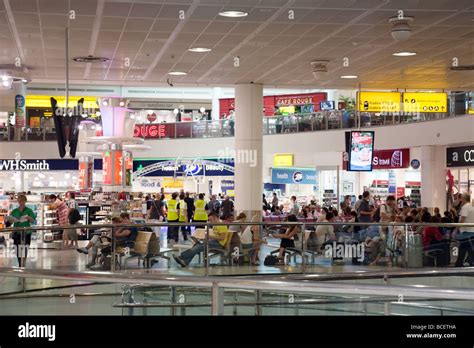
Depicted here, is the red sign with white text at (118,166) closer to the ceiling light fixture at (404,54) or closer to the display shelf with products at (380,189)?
the ceiling light fixture at (404,54)

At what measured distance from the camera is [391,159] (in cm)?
3136

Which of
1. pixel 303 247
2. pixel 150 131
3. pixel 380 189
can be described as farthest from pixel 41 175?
pixel 303 247

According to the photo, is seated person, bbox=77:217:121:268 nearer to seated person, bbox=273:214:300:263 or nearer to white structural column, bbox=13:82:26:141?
seated person, bbox=273:214:300:263

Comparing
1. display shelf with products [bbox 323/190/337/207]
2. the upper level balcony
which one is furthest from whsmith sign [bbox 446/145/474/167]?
display shelf with products [bbox 323/190/337/207]

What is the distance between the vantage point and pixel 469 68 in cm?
2106

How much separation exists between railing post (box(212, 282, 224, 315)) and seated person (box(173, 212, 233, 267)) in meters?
9.60

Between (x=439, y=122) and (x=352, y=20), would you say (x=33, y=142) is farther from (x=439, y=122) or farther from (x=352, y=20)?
(x=352, y=20)

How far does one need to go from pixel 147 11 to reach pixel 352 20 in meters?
3.76

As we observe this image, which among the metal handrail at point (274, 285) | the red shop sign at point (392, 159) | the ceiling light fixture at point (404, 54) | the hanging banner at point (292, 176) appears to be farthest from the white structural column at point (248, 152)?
the metal handrail at point (274, 285)

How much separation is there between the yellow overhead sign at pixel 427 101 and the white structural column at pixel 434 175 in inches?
86.4

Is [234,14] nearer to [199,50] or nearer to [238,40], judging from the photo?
[238,40]

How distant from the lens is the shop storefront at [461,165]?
2581 centimetres

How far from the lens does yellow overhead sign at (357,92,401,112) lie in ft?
82.3
